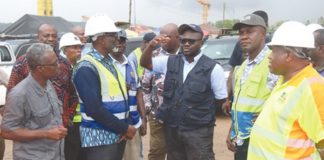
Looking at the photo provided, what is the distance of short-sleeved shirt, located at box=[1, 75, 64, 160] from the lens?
340 cm

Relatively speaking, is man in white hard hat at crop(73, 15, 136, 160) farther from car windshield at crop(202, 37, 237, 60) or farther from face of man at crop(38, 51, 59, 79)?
car windshield at crop(202, 37, 237, 60)

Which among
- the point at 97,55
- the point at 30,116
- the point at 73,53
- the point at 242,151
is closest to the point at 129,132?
the point at 97,55

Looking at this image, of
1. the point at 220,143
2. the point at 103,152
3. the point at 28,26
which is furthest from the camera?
the point at 28,26

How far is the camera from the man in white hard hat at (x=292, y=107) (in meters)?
2.74

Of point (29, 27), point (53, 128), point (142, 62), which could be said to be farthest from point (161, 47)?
point (29, 27)

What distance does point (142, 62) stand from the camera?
4.65 metres

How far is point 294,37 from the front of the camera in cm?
287

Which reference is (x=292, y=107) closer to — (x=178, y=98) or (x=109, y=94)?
(x=109, y=94)

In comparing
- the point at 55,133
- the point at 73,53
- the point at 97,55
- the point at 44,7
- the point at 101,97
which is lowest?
the point at 55,133

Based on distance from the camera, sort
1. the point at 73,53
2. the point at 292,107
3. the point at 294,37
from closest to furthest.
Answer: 1. the point at 292,107
2. the point at 294,37
3. the point at 73,53

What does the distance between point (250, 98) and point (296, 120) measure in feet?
3.55

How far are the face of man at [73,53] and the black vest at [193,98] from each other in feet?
4.83

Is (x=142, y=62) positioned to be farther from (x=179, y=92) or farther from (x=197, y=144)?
(x=197, y=144)

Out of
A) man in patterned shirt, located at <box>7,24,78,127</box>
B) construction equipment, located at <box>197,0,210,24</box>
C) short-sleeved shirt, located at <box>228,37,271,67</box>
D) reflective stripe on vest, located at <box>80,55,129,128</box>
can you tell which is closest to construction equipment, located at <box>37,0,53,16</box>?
short-sleeved shirt, located at <box>228,37,271,67</box>
